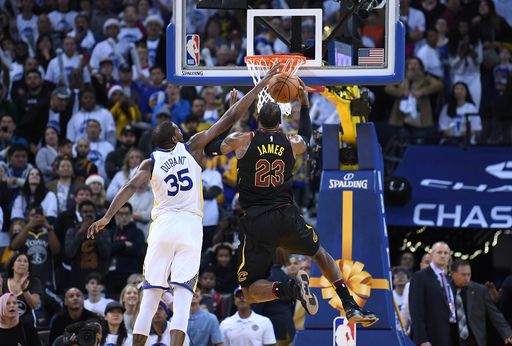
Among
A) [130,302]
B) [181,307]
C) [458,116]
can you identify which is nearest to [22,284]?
[130,302]

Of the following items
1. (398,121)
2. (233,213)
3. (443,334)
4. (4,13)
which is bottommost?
(443,334)

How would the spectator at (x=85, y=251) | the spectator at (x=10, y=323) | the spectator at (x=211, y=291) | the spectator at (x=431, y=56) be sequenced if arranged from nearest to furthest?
the spectator at (x=10, y=323), the spectator at (x=211, y=291), the spectator at (x=85, y=251), the spectator at (x=431, y=56)

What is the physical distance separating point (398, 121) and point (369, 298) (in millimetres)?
6771

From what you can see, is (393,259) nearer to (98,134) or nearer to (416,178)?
(416,178)

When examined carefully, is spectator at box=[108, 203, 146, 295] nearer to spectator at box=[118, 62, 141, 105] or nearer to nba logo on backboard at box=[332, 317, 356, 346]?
spectator at box=[118, 62, 141, 105]

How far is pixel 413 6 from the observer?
21922 millimetres

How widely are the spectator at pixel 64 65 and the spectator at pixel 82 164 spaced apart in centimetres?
252

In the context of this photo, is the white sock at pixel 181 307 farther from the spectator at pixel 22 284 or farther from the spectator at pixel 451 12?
the spectator at pixel 451 12

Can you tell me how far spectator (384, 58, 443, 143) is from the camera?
1964cm

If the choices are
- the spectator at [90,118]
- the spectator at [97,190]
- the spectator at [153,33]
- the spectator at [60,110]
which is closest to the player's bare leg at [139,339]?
the spectator at [97,190]

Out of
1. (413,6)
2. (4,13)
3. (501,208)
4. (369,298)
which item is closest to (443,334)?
(369,298)

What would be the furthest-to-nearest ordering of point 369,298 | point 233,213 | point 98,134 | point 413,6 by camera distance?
point 413,6, point 98,134, point 233,213, point 369,298

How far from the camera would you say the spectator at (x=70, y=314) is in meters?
14.3

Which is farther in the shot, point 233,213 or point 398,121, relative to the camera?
point 398,121
